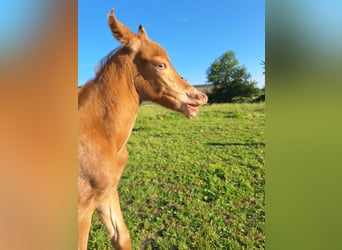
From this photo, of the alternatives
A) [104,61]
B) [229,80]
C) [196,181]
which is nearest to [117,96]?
[104,61]

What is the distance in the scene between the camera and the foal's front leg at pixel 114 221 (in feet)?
5.28

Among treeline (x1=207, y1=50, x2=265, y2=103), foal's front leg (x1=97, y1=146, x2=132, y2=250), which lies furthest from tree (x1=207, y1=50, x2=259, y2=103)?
foal's front leg (x1=97, y1=146, x2=132, y2=250)

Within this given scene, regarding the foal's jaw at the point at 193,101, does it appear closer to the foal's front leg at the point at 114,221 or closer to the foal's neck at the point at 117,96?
the foal's neck at the point at 117,96

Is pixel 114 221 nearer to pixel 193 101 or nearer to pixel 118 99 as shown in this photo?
pixel 118 99

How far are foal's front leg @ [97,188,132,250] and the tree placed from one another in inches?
31.6

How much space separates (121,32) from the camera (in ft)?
4.66

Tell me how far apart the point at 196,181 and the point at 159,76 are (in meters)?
0.78

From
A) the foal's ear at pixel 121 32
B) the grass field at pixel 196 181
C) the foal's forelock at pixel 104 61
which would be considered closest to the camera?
the foal's ear at pixel 121 32

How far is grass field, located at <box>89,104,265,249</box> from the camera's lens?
1.70m

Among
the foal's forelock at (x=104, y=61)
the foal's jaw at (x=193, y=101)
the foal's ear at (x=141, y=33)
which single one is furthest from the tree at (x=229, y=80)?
the foal's forelock at (x=104, y=61)

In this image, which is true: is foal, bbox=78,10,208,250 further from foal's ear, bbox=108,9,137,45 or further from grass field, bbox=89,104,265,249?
grass field, bbox=89,104,265,249

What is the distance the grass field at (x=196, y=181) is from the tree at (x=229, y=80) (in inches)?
2.6
